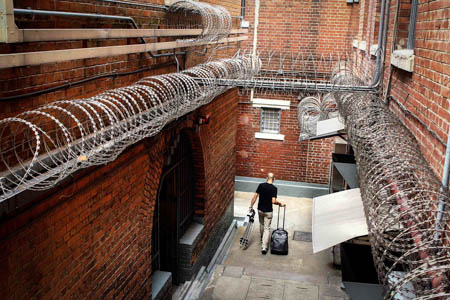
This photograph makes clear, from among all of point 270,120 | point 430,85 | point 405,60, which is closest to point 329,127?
point 405,60

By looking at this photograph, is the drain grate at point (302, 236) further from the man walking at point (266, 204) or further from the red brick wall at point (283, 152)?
the red brick wall at point (283, 152)

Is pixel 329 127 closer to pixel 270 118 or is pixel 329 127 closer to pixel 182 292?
pixel 182 292

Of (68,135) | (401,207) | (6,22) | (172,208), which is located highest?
(6,22)

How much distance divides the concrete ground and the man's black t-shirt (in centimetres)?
103

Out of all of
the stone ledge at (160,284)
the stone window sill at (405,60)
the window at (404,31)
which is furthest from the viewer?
the stone ledge at (160,284)

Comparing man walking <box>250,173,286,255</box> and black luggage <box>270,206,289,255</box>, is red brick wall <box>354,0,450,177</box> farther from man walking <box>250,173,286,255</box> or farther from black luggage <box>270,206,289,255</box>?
black luggage <box>270,206,289,255</box>

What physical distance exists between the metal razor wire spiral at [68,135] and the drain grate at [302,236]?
23.9 ft

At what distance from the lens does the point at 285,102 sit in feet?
52.3

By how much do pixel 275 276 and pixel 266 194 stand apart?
2177 mm

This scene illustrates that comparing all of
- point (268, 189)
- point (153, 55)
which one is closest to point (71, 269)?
point (153, 55)

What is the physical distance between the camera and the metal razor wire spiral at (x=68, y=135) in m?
3.48

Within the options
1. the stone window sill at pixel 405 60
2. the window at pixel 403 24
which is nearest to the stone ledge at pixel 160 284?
the stone window sill at pixel 405 60

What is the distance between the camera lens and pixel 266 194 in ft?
38.9

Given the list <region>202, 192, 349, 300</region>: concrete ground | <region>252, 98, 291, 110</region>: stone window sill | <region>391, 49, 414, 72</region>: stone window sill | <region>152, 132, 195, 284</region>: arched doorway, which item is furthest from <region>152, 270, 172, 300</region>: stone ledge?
<region>252, 98, 291, 110</region>: stone window sill
